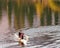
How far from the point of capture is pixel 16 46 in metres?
20.4

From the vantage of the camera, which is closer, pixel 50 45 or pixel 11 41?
pixel 50 45

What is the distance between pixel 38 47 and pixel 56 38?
11.4 feet

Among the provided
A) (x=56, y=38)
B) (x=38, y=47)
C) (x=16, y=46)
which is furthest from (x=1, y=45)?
(x=56, y=38)

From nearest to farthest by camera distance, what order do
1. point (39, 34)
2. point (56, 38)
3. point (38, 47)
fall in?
point (38, 47) < point (56, 38) < point (39, 34)

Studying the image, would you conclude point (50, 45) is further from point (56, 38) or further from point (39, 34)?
point (39, 34)

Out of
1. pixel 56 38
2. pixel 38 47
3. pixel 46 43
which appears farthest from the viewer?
pixel 56 38

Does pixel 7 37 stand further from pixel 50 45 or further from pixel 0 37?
pixel 50 45

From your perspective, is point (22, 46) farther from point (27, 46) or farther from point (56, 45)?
point (56, 45)

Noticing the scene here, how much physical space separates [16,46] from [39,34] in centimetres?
523

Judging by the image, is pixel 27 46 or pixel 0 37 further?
pixel 0 37

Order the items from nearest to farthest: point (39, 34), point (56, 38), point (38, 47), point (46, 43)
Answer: point (38, 47)
point (46, 43)
point (56, 38)
point (39, 34)

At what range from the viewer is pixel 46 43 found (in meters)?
21.4

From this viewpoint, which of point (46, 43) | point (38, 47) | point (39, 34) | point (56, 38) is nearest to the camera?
point (38, 47)

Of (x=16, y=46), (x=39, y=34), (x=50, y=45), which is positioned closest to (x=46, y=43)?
(x=50, y=45)
